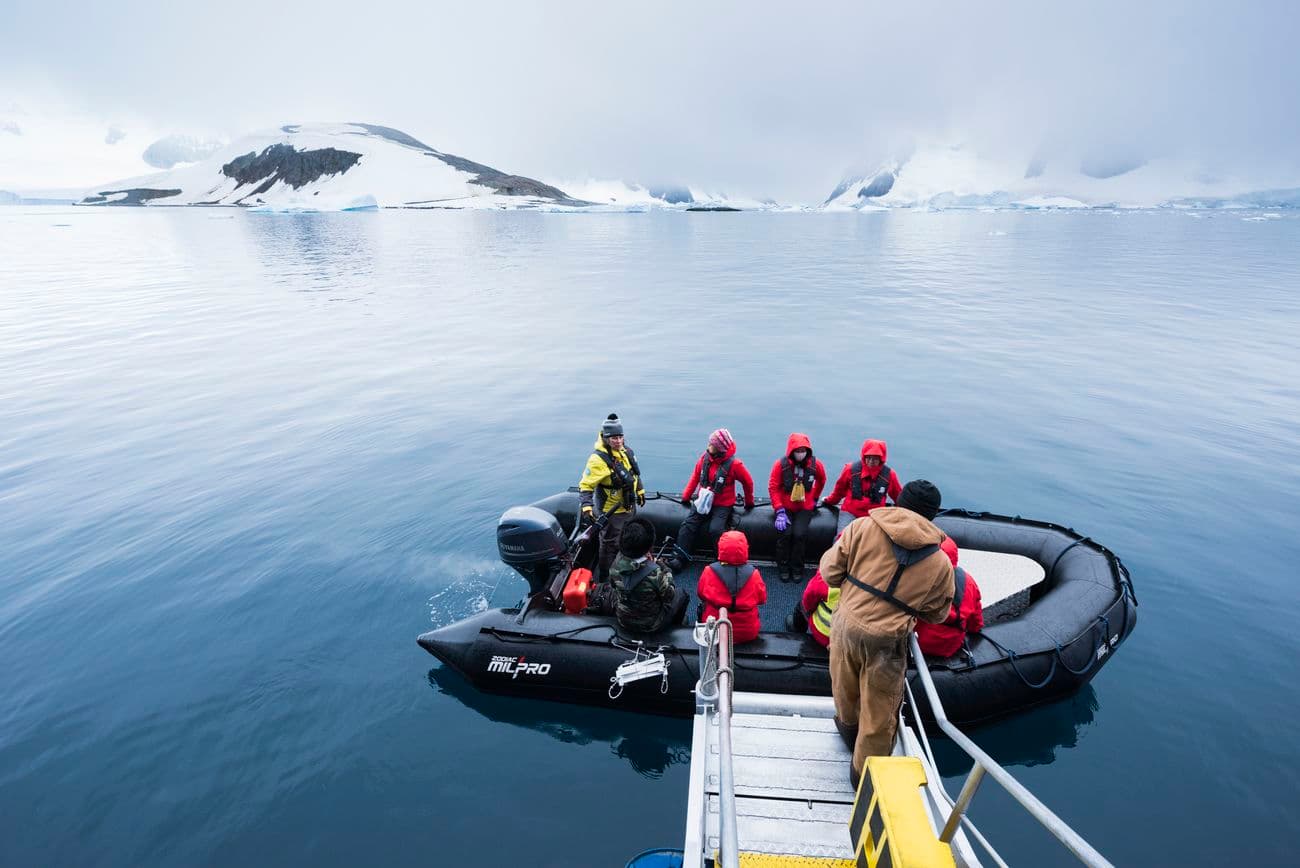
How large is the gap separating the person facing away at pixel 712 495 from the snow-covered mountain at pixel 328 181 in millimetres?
173555

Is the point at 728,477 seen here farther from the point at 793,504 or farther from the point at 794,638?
the point at 794,638

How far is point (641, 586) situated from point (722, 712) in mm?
2685

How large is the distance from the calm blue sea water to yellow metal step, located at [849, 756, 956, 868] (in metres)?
2.65

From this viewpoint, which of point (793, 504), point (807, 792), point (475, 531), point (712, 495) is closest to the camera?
point (807, 792)

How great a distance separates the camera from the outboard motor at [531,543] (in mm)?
7316

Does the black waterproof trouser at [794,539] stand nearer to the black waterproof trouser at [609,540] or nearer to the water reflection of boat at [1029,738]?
the black waterproof trouser at [609,540]

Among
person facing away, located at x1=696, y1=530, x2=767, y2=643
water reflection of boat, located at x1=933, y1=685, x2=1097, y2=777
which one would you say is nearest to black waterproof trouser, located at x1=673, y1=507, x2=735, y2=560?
person facing away, located at x1=696, y1=530, x2=767, y2=643

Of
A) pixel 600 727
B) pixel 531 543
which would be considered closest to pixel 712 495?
pixel 531 543

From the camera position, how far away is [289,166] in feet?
592

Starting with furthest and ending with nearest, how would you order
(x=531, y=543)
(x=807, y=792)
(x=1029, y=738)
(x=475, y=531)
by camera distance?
(x=475, y=531) → (x=531, y=543) → (x=1029, y=738) → (x=807, y=792)

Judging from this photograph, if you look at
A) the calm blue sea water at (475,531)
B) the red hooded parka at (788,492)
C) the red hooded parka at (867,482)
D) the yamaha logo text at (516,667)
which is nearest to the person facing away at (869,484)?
the red hooded parka at (867,482)

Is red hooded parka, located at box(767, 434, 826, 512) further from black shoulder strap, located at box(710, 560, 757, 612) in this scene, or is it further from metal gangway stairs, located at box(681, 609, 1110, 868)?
metal gangway stairs, located at box(681, 609, 1110, 868)

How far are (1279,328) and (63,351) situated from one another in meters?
42.6

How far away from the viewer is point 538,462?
13.1m
